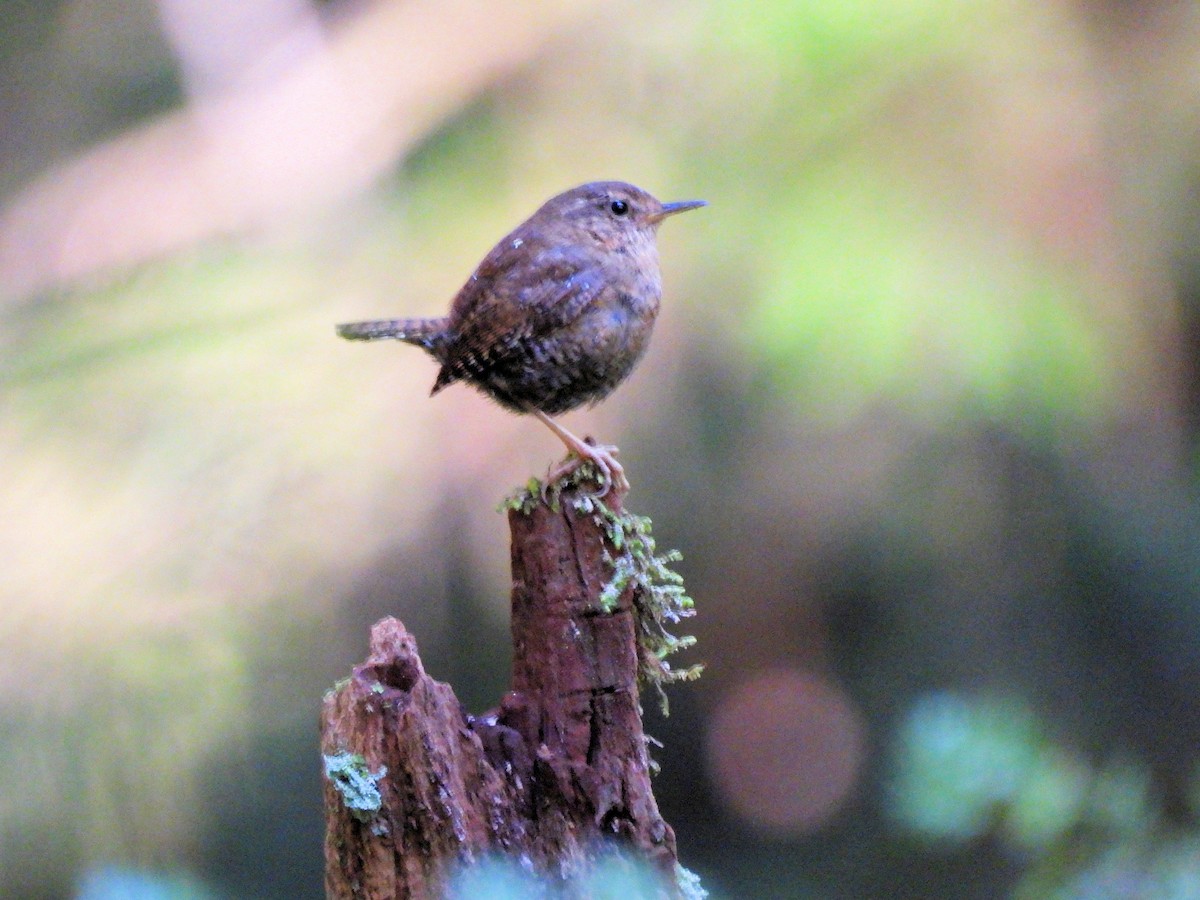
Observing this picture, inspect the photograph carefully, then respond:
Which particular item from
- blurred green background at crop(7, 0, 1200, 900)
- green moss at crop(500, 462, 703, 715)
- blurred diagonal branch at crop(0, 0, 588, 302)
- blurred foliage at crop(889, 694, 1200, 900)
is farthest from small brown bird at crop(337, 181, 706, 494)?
blurred foliage at crop(889, 694, 1200, 900)

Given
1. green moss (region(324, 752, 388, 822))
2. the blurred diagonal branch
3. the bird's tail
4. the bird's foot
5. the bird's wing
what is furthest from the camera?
the blurred diagonal branch

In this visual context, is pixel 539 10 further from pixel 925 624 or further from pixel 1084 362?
pixel 925 624

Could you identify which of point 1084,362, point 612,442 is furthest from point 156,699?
point 1084,362

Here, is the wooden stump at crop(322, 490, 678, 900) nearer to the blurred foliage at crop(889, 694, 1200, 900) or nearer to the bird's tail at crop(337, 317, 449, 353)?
the blurred foliage at crop(889, 694, 1200, 900)

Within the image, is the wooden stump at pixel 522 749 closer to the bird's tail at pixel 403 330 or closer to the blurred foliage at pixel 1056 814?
the blurred foliage at pixel 1056 814

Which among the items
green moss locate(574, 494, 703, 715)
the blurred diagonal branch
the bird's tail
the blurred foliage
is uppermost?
the blurred diagonal branch

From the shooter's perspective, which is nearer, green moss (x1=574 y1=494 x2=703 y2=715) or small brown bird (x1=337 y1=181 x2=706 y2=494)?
green moss (x1=574 y1=494 x2=703 y2=715)

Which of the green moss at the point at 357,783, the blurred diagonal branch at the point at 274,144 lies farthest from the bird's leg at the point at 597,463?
the blurred diagonal branch at the point at 274,144
